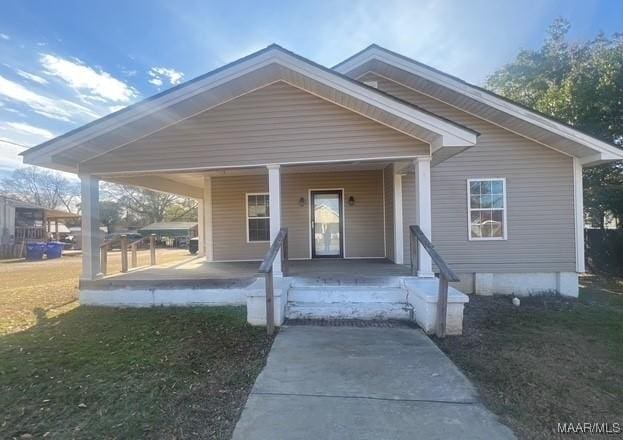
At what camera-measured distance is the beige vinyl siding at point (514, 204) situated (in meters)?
7.99

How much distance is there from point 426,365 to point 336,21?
30.2 feet

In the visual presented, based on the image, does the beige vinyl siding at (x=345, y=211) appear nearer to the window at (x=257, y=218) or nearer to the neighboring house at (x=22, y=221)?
the window at (x=257, y=218)

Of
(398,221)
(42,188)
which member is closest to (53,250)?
(398,221)

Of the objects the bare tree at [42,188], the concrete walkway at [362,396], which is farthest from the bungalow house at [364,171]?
the bare tree at [42,188]

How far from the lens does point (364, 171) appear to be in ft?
31.9

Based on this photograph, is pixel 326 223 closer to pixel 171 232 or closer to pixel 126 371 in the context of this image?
pixel 126 371

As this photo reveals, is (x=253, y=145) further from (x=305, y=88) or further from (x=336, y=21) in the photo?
(x=336, y=21)

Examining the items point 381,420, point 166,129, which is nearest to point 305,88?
point 166,129

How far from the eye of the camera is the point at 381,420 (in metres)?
2.72

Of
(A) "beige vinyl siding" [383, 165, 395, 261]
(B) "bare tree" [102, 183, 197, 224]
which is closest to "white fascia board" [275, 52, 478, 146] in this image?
(A) "beige vinyl siding" [383, 165, 395, 261]

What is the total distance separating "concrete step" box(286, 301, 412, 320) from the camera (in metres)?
5.74

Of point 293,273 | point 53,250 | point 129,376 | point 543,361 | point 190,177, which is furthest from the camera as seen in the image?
point 53,250

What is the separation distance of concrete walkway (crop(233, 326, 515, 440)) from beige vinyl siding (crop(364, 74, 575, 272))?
4256 millimetres

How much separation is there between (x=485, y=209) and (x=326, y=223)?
4.05 m
